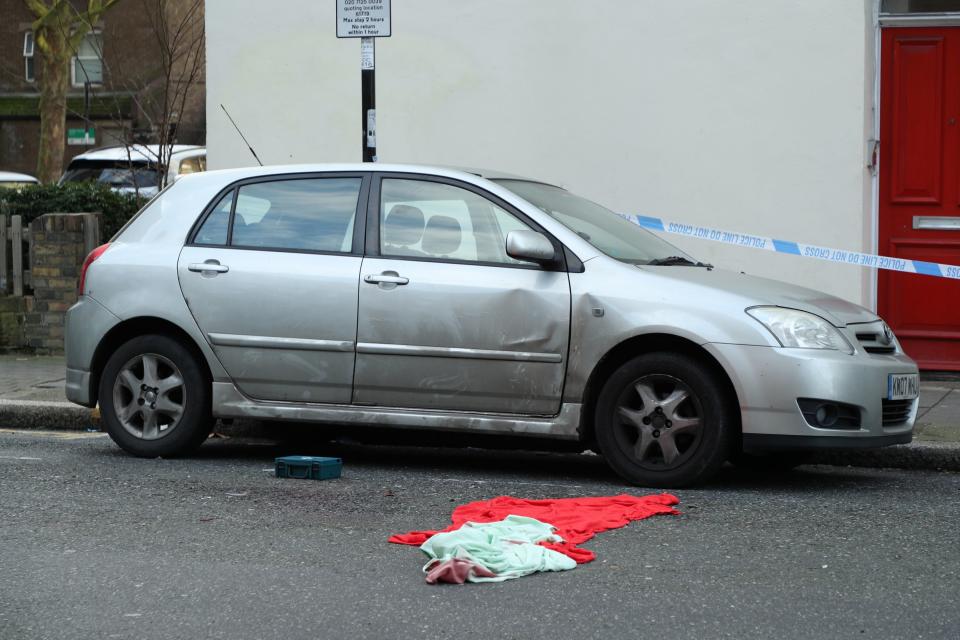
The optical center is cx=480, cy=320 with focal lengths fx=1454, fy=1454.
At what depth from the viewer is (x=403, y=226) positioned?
296 inches

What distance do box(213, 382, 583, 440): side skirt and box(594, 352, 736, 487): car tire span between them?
0.20m

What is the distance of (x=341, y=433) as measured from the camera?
8531 millimetres

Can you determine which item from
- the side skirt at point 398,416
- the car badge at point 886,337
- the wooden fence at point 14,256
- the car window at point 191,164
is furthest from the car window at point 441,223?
the car window at point 191,164

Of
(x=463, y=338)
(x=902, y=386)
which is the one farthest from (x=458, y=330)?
(x=902, y=386)

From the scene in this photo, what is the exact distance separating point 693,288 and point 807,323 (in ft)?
1.82

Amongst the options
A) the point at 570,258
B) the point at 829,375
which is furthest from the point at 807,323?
the point at 570,258

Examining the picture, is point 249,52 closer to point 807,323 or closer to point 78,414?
point 78,414

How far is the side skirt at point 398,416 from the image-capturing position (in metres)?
7.10

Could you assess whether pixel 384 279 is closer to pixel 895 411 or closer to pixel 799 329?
pixel 799 329

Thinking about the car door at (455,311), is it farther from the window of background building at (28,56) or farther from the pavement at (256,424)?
the window of background building at (28,56)

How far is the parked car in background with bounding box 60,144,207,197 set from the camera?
19.6m

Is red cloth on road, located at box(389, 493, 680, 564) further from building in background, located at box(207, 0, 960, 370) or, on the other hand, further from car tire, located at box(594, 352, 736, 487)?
building in background, located at box(207, 0, 960, 370)

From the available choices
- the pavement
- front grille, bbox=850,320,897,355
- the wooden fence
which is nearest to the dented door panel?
front grille, bbox=850,320,897,355

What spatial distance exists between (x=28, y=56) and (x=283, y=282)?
128ft
